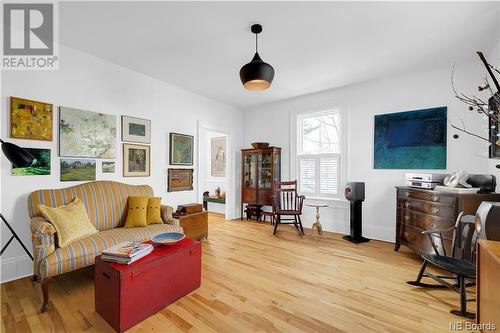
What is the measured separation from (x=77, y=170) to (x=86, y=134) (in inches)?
19.3

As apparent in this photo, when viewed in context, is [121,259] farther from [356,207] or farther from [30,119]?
[356,207]

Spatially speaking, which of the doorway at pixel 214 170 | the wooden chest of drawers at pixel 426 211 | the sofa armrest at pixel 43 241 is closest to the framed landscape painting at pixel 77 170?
the sofa armrest at pixel 43 241

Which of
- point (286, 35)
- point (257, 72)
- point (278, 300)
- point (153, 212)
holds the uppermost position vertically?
point (286, 35)

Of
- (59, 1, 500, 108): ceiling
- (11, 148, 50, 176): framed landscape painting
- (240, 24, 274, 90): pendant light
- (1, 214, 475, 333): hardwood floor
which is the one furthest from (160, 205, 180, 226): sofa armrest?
(59, 1, 500, 108): ceiling

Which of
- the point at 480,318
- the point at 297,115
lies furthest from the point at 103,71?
the point at 480,318

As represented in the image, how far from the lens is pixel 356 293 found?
223 cm

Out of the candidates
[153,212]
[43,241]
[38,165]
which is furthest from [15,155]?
[153,212]

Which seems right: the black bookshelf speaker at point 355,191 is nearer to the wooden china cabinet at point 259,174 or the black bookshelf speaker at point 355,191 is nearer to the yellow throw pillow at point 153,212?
the wooden china cabinet at point 259,174

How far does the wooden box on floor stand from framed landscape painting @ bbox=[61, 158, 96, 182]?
1.37 meters

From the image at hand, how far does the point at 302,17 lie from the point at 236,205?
416 cm

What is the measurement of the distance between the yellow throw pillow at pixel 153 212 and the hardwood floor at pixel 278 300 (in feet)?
2.68

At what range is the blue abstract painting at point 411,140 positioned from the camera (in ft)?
11.1

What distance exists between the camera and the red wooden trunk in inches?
66.7

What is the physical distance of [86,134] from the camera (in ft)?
10.0
